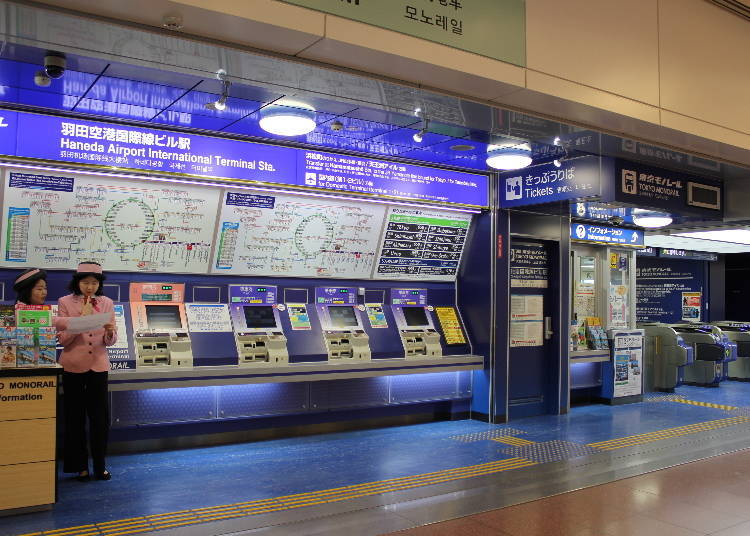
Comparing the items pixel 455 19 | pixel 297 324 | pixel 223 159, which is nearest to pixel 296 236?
pixel 297 324

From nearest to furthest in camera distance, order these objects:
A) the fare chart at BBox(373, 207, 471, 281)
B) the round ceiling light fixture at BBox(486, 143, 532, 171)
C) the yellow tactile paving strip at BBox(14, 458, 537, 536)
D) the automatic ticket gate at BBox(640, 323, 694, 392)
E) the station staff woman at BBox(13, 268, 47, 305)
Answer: the yellow tactile paving strip at BBox(14, 458, 537, 536) < the station staff woman at BBox(13, 268, 47, 305) < the round ceiling light fixture at BBox(486, 143, 532, 171) < the fare chart at BBox(373, 207, 471, 281) < the automatic ticket gate at BBox(640, 323, 694, 392)

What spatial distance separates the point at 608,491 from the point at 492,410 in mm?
2720

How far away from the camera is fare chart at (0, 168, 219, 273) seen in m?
5.53

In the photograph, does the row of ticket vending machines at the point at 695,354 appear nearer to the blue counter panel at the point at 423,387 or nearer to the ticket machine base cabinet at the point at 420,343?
the blue counter panel at the point at 423,387

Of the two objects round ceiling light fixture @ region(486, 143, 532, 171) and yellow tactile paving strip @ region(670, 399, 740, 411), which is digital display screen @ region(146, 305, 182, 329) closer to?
round ceiling light fixture @ region(486, 143, 532, 171)

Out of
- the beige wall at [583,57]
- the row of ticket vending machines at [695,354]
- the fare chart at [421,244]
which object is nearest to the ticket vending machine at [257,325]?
the fare chart at [421,244]

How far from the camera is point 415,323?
7.57 meters

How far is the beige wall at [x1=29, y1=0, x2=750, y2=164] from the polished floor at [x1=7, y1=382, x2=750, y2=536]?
261 cm

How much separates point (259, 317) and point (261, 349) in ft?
1.24

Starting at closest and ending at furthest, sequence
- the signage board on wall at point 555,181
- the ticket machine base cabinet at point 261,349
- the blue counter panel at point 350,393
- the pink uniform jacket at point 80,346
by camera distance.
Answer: the pink uniform jacket at point 80,346
the signage board on wall at point 555,181
the ticket machine base cabinet at point 261,349
the blue counter panel at point 350,393

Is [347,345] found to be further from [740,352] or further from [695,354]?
[740,352]

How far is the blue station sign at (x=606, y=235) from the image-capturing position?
9689 millimetres

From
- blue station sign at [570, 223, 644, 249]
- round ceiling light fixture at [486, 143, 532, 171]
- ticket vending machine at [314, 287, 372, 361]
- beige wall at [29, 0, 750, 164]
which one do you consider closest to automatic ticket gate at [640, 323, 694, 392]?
blue station sign at [570, 223, 644, 249]

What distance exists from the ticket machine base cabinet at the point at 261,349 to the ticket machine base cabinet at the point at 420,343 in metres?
1.47
